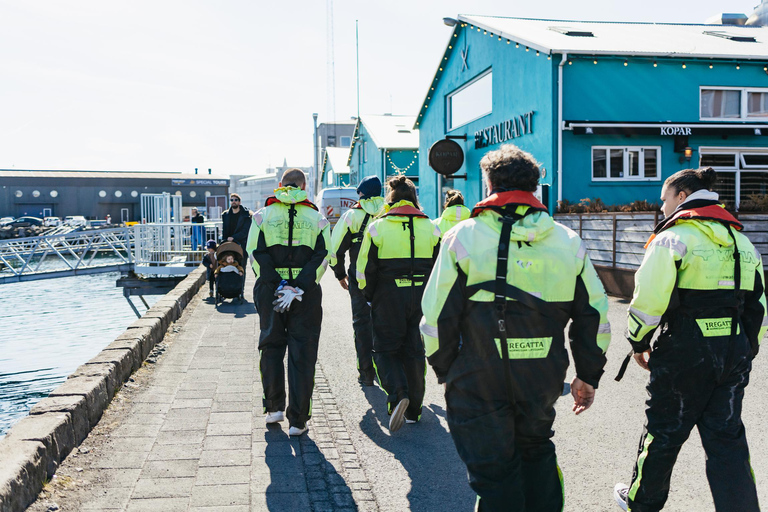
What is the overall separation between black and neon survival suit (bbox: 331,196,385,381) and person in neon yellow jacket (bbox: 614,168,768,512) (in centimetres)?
348

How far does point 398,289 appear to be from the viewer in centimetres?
552

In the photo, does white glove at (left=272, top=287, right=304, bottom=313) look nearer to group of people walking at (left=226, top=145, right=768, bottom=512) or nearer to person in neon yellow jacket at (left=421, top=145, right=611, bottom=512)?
group of people walking at (left=226, top=145, right=768, bottom=512)

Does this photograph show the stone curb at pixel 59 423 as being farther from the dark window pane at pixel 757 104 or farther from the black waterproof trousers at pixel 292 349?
the dark window pane at pixel 757 104

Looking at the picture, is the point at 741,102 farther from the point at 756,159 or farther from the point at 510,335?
the point at 510,335

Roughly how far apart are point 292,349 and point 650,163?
14.7 metres

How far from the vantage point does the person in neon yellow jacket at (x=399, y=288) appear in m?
5.50

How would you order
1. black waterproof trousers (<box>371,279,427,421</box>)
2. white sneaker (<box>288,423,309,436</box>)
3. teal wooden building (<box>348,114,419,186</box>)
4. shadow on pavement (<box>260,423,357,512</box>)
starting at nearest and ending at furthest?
1. shadow on pavement (<box>260,423,357,512</box>)
2. white sneaker (<box>288,423,309,436</box>)
3. black waterproof trousers (<box>371,279,427,421</box>)
4. teal wooden building (<box>348,114,419,186</box>)

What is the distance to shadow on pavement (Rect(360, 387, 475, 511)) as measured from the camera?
157 inches

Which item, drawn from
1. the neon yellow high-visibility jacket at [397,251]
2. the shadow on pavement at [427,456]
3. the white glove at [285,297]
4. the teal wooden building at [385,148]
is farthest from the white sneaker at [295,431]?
the teal wooden building at [385,148]

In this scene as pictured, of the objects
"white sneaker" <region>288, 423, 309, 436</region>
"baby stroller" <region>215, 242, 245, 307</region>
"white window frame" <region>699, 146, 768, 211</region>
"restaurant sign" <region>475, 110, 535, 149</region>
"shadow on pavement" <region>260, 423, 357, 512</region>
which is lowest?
"shadow on pavement" <region>260, 423, 357, 512</region>

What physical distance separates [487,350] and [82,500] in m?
2.50

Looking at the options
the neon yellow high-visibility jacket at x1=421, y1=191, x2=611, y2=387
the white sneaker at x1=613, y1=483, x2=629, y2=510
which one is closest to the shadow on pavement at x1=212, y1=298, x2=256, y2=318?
the white sneaker at x1=613, y1=483, x2=629, y2=510

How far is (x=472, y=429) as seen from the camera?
2857 mm

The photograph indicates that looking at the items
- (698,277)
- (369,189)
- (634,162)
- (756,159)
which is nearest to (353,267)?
(369,189)
